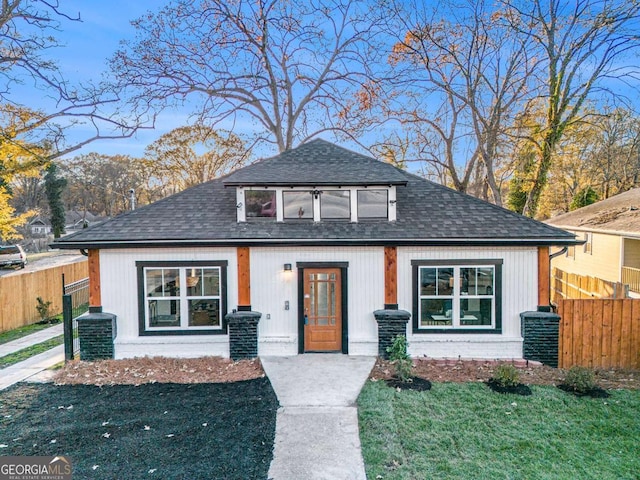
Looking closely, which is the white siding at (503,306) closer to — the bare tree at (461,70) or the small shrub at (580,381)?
the small shrub at (580,381)

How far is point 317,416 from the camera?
20.3 feet

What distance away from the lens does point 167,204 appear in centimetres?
1016

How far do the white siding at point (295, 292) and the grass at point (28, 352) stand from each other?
6.41 meters

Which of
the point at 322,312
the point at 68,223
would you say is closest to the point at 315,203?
the point at 322,312

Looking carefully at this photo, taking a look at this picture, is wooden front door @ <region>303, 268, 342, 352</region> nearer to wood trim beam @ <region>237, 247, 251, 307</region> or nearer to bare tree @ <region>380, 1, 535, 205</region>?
wood trim beam @ <region>237, 247, 251, 307</region>

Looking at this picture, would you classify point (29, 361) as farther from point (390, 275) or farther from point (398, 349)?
point (390, 275)

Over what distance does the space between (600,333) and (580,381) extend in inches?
80.0

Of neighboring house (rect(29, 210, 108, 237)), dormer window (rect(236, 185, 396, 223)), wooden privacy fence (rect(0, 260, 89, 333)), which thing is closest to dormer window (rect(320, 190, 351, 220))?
dormer window (rect(236, 185, 396, 223))

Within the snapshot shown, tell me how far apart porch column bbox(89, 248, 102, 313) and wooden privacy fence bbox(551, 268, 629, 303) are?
1238cm

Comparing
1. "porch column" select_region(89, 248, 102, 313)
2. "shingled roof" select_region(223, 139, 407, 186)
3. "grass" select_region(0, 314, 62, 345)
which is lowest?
"grass" select_region(0, 314, 62, 345)

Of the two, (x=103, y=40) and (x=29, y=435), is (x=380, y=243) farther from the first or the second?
Answer: (x=103, y=40)

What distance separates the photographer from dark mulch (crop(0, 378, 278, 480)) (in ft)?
15.9

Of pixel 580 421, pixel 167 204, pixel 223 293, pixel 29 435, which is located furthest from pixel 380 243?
pixel 29 435

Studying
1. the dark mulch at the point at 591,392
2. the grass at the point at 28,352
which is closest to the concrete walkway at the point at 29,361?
Answer: the grass at the point at 28,352
